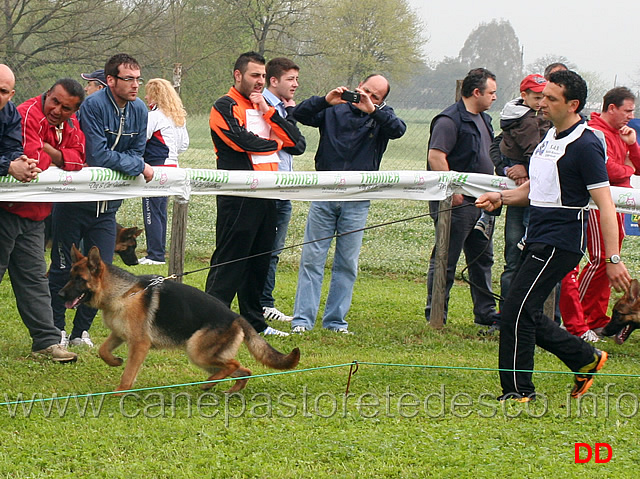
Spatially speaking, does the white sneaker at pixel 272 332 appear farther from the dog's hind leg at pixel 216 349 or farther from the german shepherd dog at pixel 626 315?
the german shepherd dog at pixel 626 315

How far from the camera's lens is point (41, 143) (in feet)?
19.7

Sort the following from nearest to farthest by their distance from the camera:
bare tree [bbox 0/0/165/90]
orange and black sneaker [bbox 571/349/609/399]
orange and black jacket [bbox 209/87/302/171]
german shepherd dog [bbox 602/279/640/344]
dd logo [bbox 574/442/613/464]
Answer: dd logo [bbox 574/442/613/464] < orange and black sneaker [bbox 571/349/609/399] < orange and black jacket [bbox 209/87/302/171] < german shepherd dog [bbox 602/279/640/344] < bare tree [bbox 0/0/165/90]

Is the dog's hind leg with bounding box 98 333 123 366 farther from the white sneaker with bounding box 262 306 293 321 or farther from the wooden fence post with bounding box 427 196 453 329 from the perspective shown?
the wooden fence post with bounding box 427 196 453 329

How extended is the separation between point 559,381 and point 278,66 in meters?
4.01

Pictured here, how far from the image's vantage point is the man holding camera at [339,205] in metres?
7.62

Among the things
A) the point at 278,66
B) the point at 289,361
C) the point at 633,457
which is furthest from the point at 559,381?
the point at 278,66

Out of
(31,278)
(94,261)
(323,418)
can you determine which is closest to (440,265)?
(323,418)

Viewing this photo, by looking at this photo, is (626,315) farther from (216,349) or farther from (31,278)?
(31,278)

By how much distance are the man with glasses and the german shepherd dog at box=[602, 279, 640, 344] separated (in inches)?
176

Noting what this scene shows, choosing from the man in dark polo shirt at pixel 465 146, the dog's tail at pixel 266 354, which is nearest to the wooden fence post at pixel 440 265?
the man in dark polo shirt at pixel 465 146

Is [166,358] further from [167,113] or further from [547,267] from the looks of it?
[167,113]

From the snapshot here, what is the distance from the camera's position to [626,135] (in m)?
7.91

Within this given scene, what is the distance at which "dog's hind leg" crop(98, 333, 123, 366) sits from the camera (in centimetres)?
558

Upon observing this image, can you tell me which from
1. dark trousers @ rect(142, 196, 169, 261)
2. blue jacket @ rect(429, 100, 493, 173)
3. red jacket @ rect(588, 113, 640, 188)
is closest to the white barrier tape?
blue jacket @ rect(429, 100, 493, 173)
